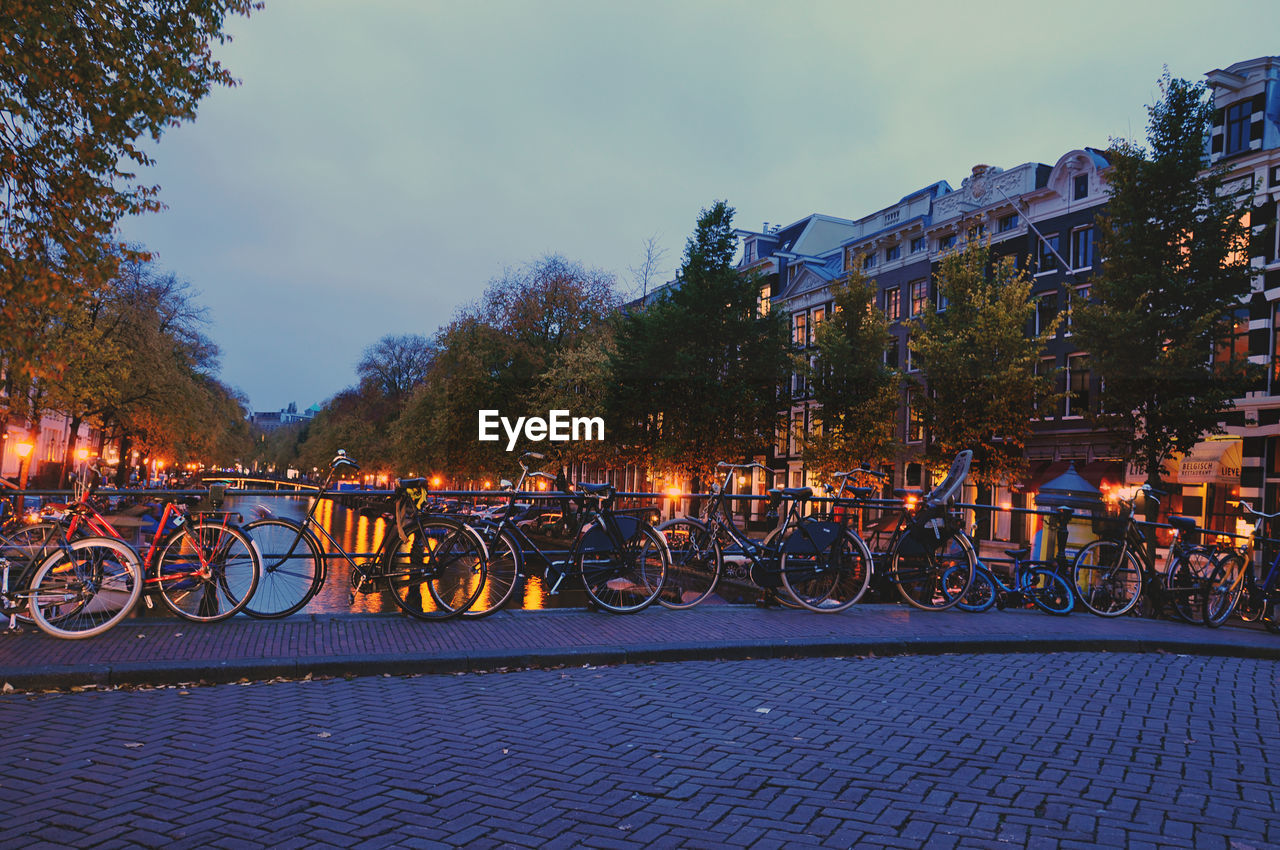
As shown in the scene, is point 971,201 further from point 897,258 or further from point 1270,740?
point 1270,740

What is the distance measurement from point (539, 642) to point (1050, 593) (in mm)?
6656

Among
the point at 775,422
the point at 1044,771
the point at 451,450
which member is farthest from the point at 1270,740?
the point at 451,450

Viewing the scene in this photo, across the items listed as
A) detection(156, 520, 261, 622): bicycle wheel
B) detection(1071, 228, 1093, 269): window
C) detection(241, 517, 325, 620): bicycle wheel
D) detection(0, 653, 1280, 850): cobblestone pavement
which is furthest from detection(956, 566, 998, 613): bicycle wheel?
detection(1071, 228, 1093, 269): window

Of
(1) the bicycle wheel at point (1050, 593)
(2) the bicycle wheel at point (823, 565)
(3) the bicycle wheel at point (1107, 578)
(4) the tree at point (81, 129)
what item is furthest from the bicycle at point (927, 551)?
(4) the tree at point (81, 129)

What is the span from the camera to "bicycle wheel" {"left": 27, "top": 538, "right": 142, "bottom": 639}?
7.75m

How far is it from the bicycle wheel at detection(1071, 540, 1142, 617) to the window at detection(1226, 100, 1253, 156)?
1074 inches

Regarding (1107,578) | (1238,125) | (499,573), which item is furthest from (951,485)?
(1238,125)

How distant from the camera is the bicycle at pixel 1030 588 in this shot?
11.3 metres

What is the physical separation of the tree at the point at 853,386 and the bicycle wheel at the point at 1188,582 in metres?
25.6

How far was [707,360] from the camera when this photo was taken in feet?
126

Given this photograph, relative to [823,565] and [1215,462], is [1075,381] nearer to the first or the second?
[1215,462]

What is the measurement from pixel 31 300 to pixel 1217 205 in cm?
2481

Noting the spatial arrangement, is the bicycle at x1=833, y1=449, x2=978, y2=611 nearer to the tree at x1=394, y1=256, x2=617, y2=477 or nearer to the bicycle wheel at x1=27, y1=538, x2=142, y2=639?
the bicycle wheel at x1=27, y1=538, x2=142, y2=639

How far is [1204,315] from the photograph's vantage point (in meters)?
23.8
